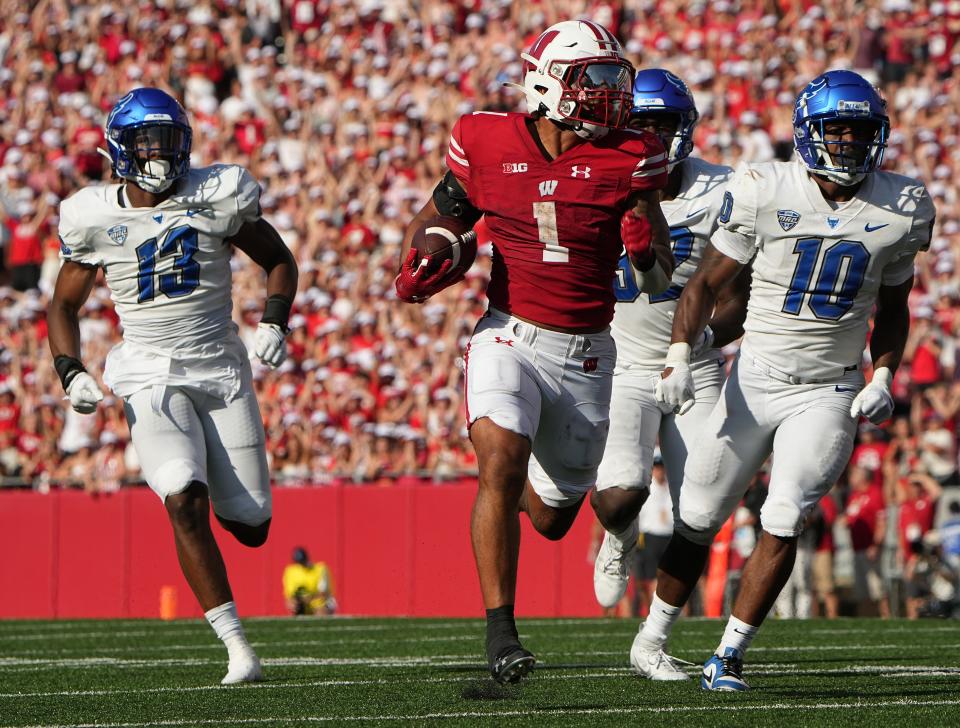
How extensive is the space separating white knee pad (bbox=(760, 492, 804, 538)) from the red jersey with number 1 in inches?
32.4

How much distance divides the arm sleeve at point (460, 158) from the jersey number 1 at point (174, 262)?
4.50 ft

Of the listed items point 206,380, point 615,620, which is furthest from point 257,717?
point 615,620

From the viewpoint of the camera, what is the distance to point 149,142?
238 inches

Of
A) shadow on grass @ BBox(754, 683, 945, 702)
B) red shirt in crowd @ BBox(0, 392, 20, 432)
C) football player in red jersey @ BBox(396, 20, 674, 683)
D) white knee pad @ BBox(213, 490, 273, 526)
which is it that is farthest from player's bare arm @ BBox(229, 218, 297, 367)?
red shirt in crowd @ BBox(0, 392, 20, 432)

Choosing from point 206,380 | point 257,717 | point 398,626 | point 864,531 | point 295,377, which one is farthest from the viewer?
point 295,377

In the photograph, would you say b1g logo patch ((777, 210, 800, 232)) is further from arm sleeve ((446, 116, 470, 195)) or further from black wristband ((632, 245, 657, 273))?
arm sleeve ((446, 116, 470, 195))

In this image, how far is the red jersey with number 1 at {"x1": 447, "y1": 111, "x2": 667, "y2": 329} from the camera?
16.4 feet

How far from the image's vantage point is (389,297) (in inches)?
544

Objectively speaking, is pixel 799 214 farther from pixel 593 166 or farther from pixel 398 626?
pixel 398 626

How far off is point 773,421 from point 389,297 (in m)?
8.50

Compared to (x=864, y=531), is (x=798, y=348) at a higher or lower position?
higher

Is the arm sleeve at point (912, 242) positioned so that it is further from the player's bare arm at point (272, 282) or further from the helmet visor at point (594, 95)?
the player's bare arm at point (272, 282)

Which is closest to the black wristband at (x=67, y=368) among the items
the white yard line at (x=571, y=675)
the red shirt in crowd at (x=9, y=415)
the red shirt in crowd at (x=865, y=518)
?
the white yard line at (x=571, y=675)

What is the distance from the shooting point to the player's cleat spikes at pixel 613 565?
6.48m
